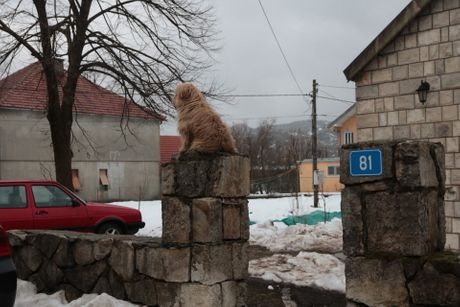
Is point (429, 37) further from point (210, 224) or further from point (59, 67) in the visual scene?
point (59, 67)

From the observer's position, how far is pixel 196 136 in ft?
16.6

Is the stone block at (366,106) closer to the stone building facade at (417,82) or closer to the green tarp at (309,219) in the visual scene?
the stone building facade at (417,82)

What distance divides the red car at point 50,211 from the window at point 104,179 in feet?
A: 65.7

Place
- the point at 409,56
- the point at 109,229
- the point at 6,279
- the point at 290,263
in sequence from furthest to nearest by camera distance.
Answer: the point at 109,229 < the point at 409,56 < the point at 290,263 < the point at 6,279

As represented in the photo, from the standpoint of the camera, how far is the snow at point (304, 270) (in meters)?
6.62

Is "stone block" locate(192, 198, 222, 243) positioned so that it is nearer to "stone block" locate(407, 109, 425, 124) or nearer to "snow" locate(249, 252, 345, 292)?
"snow" locate(249, 252, 345, 292)

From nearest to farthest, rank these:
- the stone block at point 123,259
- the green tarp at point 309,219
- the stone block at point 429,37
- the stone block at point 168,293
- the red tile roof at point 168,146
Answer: the stone block at point 168,293 < the stone block at point 123,259 < the stone block at point 429,37 < the green tarp at point 309,219 < the red tile roof at point 168,146

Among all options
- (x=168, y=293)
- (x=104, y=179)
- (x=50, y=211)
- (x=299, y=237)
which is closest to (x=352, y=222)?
(x=168, y=293)

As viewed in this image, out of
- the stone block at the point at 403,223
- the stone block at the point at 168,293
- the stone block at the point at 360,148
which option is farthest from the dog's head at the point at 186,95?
the stone block at the point at 403,223

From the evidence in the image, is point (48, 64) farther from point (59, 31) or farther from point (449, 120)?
point (449, 120)

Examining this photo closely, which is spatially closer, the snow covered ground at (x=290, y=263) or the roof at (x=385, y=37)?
the snow covered ground at (x=290, y=263)

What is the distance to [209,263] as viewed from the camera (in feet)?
15.7

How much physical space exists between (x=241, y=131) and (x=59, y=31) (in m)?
50.3

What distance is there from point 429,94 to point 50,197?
7.18 metres
